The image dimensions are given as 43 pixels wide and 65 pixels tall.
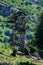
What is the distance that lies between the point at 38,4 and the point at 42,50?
13602 cm

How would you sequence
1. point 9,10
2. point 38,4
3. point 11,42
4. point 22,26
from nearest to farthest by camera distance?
1. point 22,26
2. point 11,42
3. point 9,10
4. point 38,4

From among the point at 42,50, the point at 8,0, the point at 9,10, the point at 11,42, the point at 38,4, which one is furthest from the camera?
the point at 38,4

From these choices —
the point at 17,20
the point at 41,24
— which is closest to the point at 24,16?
the point at 17,20

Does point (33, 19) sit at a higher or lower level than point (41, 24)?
lower

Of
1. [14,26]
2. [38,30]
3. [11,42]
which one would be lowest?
[11,42]

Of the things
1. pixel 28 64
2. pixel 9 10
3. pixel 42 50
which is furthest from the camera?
pixel 9 10

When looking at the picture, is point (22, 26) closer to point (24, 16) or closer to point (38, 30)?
point (24, 16)

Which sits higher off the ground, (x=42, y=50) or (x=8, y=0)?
(x=42, y=50)

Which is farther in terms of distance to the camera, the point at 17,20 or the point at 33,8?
the point at 33,8

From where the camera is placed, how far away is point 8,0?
14788 centimetres

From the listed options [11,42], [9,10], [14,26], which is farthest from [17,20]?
[9,10]

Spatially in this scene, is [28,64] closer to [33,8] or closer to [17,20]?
[17,20]

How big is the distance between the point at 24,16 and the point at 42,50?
16.6 m

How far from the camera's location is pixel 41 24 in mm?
34625
